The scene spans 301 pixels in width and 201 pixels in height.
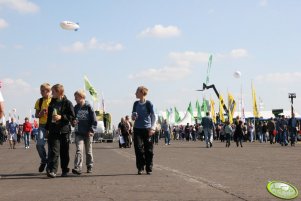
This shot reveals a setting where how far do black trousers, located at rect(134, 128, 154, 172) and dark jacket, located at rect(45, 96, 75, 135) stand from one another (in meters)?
1.40

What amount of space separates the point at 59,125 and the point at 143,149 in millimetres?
1790

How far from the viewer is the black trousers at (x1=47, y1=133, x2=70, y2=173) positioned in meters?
10.3

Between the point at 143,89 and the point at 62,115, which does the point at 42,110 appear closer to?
the point at 62,115

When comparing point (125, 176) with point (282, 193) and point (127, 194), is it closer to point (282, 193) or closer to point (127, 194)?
point (127, 194)

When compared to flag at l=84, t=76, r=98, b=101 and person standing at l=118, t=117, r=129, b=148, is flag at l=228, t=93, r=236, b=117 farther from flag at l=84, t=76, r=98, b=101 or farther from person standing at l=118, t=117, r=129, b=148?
person standing at l=118, t=117, r=129, b=148

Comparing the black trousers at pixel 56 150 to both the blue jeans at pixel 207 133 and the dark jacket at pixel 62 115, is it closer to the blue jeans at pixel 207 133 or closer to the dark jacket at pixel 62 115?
the dark jacket at pixel 62 115

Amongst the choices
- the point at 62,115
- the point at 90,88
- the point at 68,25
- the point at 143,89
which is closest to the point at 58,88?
the point at 62,115

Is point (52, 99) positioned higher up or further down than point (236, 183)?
higher up

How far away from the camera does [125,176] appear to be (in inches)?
403

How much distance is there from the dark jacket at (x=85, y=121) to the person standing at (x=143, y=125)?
823 millimetres

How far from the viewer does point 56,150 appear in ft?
34.0

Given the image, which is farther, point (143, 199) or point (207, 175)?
point (207, 175)

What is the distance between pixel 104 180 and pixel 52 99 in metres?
2.14

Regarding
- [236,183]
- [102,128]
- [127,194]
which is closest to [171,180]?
[236,183]
